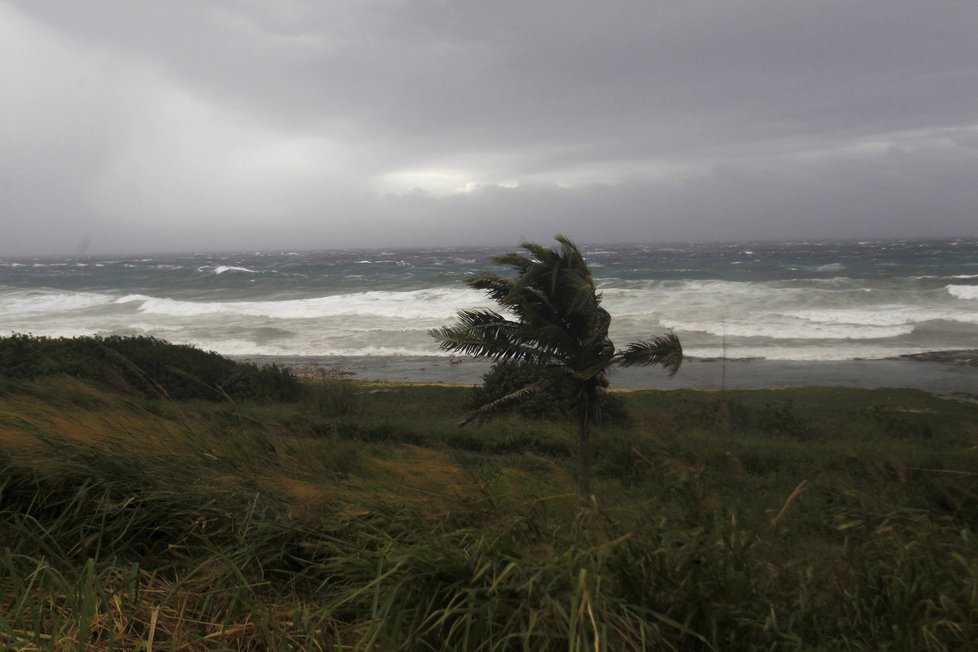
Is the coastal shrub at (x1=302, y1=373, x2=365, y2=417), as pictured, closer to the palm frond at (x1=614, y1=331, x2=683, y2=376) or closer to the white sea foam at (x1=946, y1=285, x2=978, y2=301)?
the palm frond at (x1=614, y1=331, x2=683, y2=376)

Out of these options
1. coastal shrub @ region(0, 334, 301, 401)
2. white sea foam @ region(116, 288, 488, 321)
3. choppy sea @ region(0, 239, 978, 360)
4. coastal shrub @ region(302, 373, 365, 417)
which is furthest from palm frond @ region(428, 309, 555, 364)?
white sea foam @ region(116, 288, 488, 321)

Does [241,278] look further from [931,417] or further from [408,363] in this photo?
[931,417]

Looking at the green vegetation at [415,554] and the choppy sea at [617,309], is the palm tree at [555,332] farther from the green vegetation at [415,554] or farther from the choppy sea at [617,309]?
the choppy sea at [617,309]

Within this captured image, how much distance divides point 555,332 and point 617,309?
1178 inches

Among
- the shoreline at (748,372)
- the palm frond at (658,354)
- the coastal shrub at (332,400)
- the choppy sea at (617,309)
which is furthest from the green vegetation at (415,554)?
the shoreline at (748,372)

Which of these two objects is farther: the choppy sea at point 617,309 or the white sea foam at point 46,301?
the white sea foam at point 46,301

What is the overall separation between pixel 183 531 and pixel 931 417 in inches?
611

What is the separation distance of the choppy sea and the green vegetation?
13.4 metres

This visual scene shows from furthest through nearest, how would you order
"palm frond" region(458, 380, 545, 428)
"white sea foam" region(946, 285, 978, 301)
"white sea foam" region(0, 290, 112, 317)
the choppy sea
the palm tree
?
"white sea foam" region(0, 290, 112, 317), "white sea foam" region(946, 285, 978, 301), the choppy sea, "palm frond" region(458, 380, 545, 428), the palm tree

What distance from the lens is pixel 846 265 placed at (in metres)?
59.7

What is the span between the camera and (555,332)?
8.34 meters

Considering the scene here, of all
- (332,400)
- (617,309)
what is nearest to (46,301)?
(617,309)

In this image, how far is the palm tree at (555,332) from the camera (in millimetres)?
8391

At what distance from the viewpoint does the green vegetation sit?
1894mm
